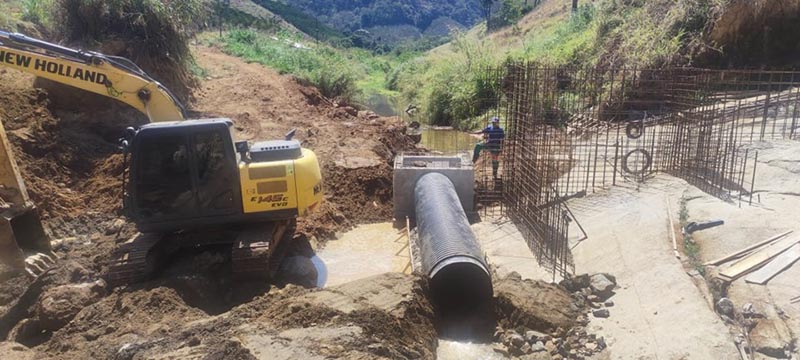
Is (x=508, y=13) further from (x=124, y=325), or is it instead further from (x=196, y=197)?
(x=124, y=325)

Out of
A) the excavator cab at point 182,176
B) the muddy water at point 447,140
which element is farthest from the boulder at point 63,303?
the muddy water at point 447,140

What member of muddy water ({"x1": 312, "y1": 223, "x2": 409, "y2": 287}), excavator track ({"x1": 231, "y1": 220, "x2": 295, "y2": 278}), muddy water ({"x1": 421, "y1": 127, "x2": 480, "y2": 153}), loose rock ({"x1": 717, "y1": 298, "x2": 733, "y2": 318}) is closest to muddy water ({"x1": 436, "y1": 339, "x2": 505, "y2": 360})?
loose rock ({"x1": 717, "y1": 298, "x2": 733, "y2": 318})

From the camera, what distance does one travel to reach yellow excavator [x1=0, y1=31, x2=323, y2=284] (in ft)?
25.4

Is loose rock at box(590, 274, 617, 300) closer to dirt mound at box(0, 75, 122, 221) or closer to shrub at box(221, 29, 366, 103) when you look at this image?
dirt mound at box(0, 75, 122, 221)

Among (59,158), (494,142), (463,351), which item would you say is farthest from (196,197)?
(494,142)

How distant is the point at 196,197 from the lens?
805cm

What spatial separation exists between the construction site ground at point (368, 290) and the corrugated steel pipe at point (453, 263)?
1.01 feet

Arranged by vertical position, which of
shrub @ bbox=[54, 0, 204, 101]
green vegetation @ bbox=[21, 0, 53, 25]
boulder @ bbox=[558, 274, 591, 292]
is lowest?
boulder @ bbox=[558, 274, 591, 292]

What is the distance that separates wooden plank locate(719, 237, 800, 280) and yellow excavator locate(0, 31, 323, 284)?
5.81 m

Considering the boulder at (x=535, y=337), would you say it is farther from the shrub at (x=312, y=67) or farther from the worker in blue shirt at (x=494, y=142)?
the shrub at (x=312, y=67)

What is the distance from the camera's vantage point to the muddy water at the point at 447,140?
2194 cm

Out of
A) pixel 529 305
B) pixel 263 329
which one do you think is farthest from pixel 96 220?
pixel 529 305

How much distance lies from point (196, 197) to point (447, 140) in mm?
16778

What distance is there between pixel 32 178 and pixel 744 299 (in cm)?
1216
